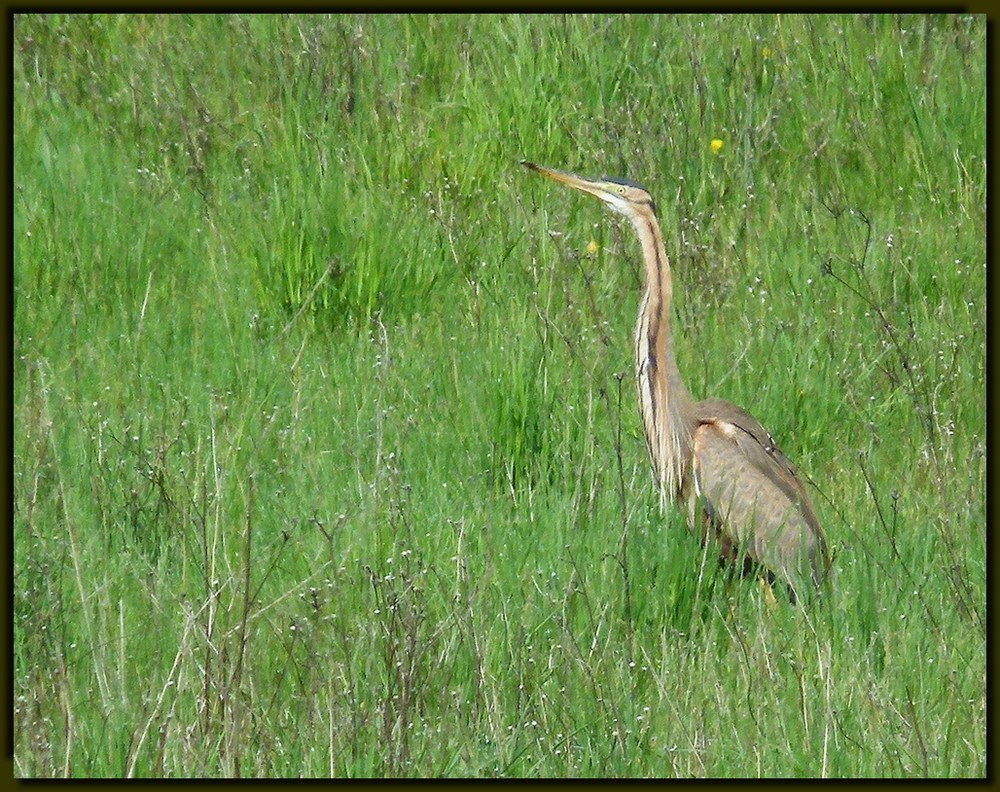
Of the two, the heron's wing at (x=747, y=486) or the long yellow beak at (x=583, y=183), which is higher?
the long yellow beak at (x=583, y=183)

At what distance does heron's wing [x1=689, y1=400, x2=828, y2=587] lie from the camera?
170 inches

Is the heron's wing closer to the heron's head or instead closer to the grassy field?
the grassy field

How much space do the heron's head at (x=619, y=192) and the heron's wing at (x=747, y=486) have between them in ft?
1.90

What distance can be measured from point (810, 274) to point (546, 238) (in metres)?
0.84

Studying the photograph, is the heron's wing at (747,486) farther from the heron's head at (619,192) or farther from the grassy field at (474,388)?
the heron's head at (619,192)

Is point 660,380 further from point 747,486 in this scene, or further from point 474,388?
point 474,388

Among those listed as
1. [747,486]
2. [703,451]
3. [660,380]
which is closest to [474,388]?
[660,380]

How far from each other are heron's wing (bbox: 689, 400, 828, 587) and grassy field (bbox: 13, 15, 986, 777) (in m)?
0.10

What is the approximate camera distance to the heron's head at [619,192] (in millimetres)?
4688

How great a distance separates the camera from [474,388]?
4520 mm

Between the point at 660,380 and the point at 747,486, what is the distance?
39 centimetres

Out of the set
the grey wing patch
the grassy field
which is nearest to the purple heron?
the grey wing patch

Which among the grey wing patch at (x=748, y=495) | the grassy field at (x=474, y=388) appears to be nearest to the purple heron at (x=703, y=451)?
the grey wing patch at (x=748, y=495)

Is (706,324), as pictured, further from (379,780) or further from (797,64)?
(379,780)
